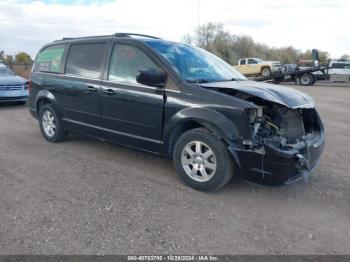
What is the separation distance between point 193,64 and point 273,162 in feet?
6.10

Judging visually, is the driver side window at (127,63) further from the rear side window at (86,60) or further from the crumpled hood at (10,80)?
the crumpled hood at (10,80)

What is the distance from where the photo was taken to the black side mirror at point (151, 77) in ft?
13.6

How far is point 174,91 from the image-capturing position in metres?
4.21

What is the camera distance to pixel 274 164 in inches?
142

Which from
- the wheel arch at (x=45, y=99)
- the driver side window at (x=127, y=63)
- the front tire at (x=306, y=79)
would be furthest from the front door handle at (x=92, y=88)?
the front tire at (x=306, y=79)

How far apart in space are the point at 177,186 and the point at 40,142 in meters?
3.23

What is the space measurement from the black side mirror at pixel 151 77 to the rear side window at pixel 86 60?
115 centimetres

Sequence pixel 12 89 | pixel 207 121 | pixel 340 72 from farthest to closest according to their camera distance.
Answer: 1. pixel 340 72
2. pixel 12 89
3. pixel 207 121

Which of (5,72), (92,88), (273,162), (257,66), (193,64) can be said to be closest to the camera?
(273,162)

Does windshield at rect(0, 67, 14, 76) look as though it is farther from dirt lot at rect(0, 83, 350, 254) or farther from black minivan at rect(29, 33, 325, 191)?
dirt lot at rect(0, 83, 350, 254)

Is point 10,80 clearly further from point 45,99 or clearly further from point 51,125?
point 51,125

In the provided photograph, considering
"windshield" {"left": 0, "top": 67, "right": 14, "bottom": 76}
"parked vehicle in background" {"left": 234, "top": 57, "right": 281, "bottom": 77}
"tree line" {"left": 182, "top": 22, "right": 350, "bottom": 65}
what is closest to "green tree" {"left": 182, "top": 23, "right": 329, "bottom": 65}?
"tree line" {"left": 182, "top": 22, "right": 350, "bottom": 65}

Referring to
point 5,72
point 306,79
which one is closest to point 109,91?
point 5,72

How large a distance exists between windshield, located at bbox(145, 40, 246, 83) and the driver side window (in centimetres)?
21
